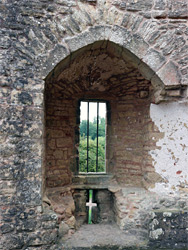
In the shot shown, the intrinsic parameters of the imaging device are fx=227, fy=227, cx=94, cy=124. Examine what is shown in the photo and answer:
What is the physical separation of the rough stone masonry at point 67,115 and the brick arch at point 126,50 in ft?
0.05

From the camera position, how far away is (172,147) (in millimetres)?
3867

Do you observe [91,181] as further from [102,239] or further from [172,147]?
[172,147]

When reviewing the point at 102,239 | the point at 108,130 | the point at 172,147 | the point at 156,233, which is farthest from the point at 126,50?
the point at 102,239

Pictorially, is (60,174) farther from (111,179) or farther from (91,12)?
(91,12)

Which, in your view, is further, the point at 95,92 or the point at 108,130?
the point at 108,130

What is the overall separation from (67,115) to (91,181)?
4.75ft

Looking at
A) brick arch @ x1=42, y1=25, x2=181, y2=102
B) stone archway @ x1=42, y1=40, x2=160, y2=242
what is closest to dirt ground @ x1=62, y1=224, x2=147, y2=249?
stone archway @ x1=42, y1=40, x2=160, y2=242

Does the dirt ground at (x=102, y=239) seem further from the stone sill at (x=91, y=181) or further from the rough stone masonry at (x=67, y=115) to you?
the stone sill at (x=91, y=181)

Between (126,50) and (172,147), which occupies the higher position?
(126,50)

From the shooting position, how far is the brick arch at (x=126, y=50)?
3170mm

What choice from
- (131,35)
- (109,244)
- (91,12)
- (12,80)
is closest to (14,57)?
(12,80)

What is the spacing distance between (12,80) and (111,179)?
2.86m

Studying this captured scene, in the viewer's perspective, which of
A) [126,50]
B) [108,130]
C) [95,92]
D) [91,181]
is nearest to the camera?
[126,50]

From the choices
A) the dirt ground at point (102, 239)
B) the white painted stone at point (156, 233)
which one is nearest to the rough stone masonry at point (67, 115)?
the white painted stone at point (156, 233)
